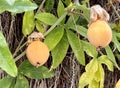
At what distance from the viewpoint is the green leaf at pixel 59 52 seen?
3.32 feet

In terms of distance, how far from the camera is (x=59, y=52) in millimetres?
1025

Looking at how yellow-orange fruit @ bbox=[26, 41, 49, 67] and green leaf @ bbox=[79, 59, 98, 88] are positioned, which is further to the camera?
green leaf @ bbox=[79, 59, 98, 88]

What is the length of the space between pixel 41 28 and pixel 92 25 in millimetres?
279

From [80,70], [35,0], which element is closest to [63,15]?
[35,0]

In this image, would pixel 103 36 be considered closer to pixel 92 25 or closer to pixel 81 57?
pixel 92 25

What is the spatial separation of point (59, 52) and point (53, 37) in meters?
0.05

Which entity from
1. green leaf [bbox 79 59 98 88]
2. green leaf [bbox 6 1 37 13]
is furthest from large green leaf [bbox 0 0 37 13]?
green leaf [bbox 79 59 98 88]

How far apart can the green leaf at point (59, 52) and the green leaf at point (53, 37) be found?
3 cm

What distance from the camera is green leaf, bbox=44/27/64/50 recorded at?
997 mm

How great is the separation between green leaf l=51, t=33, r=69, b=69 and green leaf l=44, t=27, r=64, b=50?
0.09 feet

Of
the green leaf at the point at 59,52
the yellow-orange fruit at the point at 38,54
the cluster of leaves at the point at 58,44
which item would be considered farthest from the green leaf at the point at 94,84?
the yellow-orange fruit at the point at 38,54

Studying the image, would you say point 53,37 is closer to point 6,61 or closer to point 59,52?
point 59,52

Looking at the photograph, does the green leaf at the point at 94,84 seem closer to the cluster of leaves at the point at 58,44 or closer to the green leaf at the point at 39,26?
the cluster of leaves at the point at 58,44

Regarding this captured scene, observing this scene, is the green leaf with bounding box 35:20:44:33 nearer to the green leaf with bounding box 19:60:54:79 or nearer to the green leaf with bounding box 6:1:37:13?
the green leaf with bounding box 19:60:54:79
